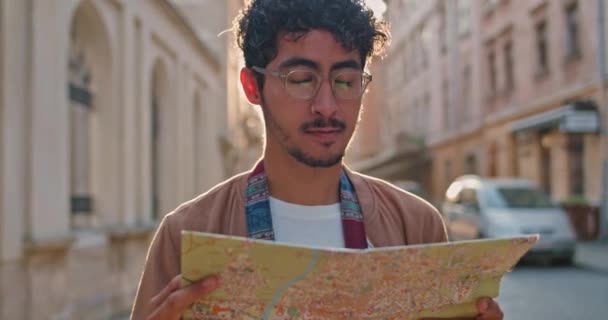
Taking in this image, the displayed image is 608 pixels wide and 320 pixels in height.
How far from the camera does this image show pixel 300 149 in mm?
1926

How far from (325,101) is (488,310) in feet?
2.20

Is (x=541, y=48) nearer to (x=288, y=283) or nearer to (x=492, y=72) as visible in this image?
(x=492, y=72)

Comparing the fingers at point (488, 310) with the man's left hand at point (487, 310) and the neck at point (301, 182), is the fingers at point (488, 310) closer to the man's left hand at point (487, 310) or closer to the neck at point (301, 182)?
the man's left hand at point (487, 310)

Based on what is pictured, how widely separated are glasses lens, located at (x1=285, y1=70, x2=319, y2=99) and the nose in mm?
19

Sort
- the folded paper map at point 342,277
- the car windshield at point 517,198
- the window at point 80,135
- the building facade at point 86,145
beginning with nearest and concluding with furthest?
the folded paper map at point 342,277 → the building facade at point 86,145 → the window at point 80,135 → the car windshield at point 517,198

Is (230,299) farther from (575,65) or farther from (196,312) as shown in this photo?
(575,65)

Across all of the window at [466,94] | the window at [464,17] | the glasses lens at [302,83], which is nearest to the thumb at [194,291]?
the glasses lens at [302,83]

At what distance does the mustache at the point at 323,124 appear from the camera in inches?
74.0

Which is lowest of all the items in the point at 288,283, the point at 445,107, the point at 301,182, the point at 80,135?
the point at 288,283

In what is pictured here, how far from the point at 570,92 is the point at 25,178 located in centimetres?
1655

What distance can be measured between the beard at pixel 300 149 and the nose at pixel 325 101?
0.07ft

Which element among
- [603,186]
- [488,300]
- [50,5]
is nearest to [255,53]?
[488,300]

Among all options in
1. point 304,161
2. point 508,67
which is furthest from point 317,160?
point 508,67

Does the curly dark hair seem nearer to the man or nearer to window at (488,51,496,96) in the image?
the man
